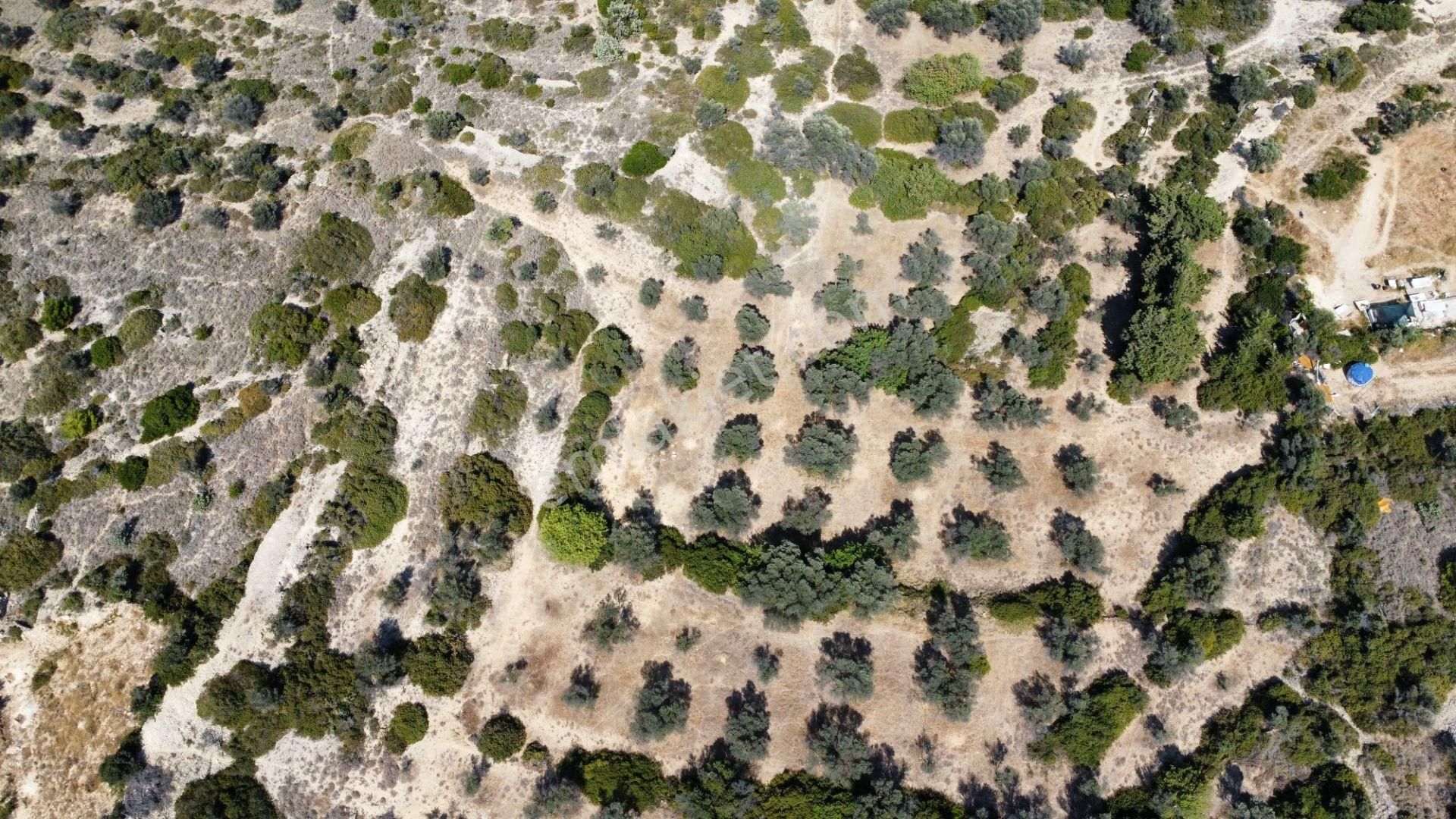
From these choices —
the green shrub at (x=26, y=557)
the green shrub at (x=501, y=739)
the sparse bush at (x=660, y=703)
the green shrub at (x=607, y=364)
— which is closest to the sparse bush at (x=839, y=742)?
the sparse bush at (x=660, y=703)

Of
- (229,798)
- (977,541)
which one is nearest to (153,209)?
(229,798)

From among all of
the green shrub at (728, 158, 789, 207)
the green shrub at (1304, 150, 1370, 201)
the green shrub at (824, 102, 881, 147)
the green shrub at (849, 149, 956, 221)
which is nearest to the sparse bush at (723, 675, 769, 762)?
the green shrub at (728, 158, 789, 207)

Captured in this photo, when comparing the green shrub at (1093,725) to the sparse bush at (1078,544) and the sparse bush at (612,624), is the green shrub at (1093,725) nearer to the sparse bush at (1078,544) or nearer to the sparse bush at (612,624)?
the sparse bush at (1078,544)

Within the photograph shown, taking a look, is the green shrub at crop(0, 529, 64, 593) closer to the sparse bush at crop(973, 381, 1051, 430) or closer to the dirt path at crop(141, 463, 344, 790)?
the dirt path at crop(141, 463, 344, 790)

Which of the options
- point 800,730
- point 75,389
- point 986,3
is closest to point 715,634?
point 800,730

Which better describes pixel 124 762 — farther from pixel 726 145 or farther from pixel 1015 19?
pixel 1015 19
